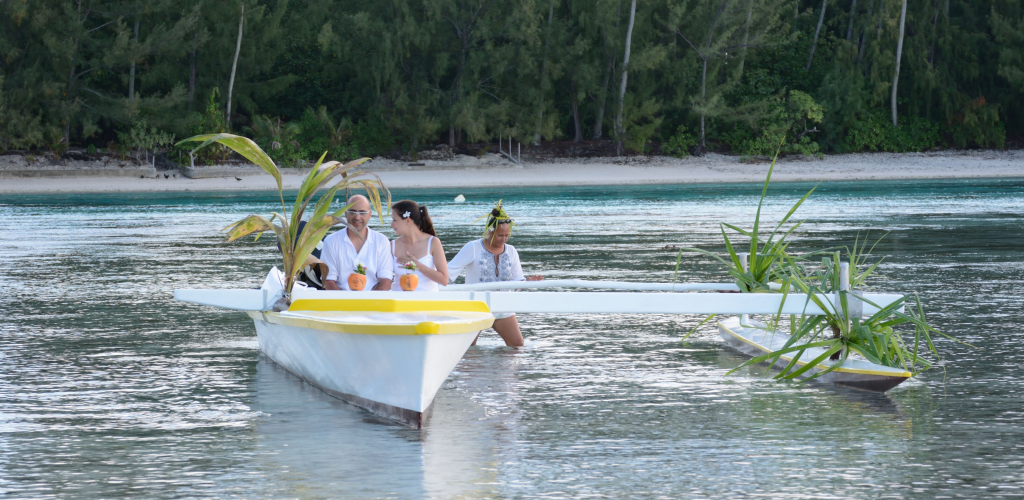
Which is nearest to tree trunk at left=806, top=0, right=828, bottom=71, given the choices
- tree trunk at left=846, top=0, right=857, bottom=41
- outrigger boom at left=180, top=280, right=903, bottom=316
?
tree trunk at left=846, top=0, right=857, bottom=41

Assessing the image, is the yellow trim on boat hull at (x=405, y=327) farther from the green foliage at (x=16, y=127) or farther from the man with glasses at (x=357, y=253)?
the green foliage at (x=16, y=127)

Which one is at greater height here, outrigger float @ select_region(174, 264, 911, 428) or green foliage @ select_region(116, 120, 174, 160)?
green foliage @ select_region(116, 120, 174, 160)

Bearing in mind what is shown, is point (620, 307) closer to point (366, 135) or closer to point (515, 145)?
point (366, 135)

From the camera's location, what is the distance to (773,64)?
5025 centimetres

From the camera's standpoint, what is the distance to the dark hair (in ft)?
26.6

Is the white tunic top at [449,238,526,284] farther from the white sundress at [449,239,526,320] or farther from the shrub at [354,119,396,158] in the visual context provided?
the shrub at [354,119,396,158]

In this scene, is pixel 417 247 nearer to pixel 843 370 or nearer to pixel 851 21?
pixel 843 370

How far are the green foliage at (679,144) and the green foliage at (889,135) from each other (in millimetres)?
6028

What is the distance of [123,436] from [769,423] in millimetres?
3132

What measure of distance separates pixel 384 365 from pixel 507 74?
39.3 m

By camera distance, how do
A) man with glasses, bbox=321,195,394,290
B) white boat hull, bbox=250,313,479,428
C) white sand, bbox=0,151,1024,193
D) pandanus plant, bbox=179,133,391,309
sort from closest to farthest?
white boat hull, bbox=250,313,479,428
pandanus plant, bbox=179,133,391,309
man with glasses, bbox=321,195,394,290
white sand, bbox=0,151,1024,193

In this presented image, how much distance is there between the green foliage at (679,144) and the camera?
47.0m

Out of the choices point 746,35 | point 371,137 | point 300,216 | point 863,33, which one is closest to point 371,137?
point 371,137

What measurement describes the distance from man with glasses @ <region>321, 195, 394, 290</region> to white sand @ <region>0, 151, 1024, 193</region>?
31.7m
